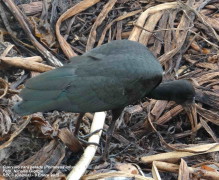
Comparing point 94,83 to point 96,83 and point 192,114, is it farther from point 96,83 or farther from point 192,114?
point 192,114

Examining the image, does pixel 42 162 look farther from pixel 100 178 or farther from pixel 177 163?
pixel 177 163

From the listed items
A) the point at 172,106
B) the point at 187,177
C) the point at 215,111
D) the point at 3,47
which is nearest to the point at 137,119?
the point at 172,106

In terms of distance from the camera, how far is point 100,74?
4.81 metres

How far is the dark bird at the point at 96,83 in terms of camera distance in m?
4.66

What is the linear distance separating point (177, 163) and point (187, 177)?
0.96 ft

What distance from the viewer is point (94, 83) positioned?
15.7 ft

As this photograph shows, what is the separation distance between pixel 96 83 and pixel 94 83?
17 mm

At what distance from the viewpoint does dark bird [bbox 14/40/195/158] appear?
4.66 m

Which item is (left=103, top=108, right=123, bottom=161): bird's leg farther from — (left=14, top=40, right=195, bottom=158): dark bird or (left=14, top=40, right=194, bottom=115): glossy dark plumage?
(left=14, top=40, right=194, bottom=115): glossy dark plumage

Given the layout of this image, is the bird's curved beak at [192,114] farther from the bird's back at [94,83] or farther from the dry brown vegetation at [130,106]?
the bird's back at [94,83]
